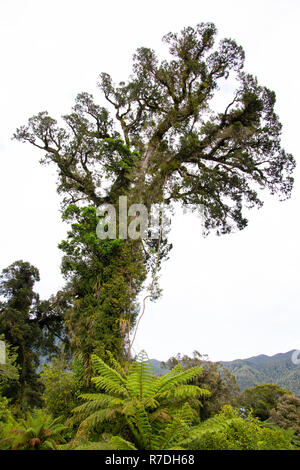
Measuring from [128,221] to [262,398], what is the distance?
76.8ft

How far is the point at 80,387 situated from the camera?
6789 millimetres

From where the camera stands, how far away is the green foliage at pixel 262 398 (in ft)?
72.2

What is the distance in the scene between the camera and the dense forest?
5.04m

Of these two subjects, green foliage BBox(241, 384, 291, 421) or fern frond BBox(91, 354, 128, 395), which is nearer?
fern frond BBox(91, 354, 128, 395)

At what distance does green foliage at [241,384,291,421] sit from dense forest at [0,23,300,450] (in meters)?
7.20

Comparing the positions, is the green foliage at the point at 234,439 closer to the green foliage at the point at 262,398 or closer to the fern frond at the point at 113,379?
the fern frond at the point at 113,379

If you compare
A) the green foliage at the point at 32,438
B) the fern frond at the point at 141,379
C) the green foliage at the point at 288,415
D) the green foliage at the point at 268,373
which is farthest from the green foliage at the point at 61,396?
the green foliage at the point at 268,373

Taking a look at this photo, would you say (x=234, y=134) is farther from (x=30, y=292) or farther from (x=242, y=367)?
(x=242, y=367)

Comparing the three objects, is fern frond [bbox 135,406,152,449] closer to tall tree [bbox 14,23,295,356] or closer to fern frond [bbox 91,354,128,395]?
fern frond [bbox 91,354,128,395]

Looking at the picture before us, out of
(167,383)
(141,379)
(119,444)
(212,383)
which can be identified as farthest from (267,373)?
(119,444)

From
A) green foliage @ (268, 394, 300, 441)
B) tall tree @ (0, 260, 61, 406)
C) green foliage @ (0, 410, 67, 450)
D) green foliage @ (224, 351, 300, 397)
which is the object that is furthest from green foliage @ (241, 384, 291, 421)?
green foliage @ (224, 351, 300, 397)

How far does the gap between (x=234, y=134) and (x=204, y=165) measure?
1.73 meters

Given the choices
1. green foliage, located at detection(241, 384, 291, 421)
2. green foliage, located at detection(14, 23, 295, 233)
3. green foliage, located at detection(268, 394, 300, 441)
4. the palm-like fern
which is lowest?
green foliage, located at detection(241, 384, 291, 421)

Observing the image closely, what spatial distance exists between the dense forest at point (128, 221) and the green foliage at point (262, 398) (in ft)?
23.6
